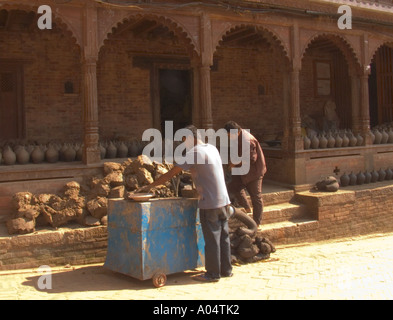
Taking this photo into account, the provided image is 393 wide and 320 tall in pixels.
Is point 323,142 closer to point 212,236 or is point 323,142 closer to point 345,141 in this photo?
point 345,141

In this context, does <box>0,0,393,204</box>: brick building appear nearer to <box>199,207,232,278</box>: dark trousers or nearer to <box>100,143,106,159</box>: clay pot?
<box>100,143,106,159</box>: clay pot

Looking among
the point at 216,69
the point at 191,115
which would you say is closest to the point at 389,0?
the point at 216,69

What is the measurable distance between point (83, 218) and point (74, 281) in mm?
1469

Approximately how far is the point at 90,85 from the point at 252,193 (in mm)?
3655

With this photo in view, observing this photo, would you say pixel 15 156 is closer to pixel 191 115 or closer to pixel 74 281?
pixel 74 281

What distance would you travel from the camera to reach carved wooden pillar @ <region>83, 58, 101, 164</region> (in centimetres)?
859

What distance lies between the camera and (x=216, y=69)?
533 inches

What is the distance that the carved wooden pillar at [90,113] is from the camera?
338 inches

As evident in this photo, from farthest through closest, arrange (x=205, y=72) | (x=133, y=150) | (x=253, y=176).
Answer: (x=205, y=72), (x=133, y=150), (x=253, y=176)

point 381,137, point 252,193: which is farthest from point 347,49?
point 252,193

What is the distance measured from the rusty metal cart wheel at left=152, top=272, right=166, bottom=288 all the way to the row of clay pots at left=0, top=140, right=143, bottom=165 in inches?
153

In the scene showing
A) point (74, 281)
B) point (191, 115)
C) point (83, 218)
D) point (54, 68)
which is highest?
point (54, 68)

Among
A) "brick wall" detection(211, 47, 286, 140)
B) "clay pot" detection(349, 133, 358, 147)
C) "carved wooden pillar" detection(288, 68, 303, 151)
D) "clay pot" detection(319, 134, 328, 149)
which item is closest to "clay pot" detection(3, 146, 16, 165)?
"carved wooden pillar" detection(288, 68, 303, 151)

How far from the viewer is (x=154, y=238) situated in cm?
590
